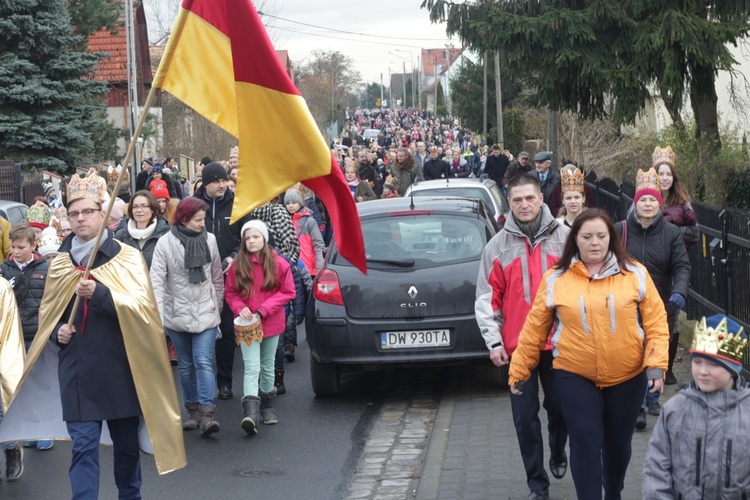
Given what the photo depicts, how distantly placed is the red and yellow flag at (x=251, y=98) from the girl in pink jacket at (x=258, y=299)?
3325 millimetres

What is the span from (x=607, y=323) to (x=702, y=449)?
4.12 ft

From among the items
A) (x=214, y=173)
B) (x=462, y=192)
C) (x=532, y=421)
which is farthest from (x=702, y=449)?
(x=462, y=192)

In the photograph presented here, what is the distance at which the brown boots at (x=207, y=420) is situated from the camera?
8.52 meters

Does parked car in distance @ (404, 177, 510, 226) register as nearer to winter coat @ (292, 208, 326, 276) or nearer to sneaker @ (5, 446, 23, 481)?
winter coat @ (292, 208, 326, 276)

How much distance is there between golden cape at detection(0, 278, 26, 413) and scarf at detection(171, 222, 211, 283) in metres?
1.68

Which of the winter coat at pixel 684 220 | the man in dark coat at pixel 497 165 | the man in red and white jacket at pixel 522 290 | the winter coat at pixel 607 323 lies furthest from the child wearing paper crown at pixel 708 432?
the man in dark coat at pixel 497 165

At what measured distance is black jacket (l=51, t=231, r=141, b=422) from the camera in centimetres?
580

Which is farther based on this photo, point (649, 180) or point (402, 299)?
point (402, 299)

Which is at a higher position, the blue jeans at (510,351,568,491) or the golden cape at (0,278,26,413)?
the golden cape at (0,278,26,413)

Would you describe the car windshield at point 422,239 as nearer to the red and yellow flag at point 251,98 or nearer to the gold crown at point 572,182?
the gold crown at point 572,182

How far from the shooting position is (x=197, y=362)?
8484mm

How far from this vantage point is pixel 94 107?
3184cm

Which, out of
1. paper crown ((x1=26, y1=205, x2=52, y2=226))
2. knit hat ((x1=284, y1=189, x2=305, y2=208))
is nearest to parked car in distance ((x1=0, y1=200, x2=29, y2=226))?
paper crown ((x1=26, y1=205, x2=52, y2=226))

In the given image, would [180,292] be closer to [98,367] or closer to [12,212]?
[98,367]
